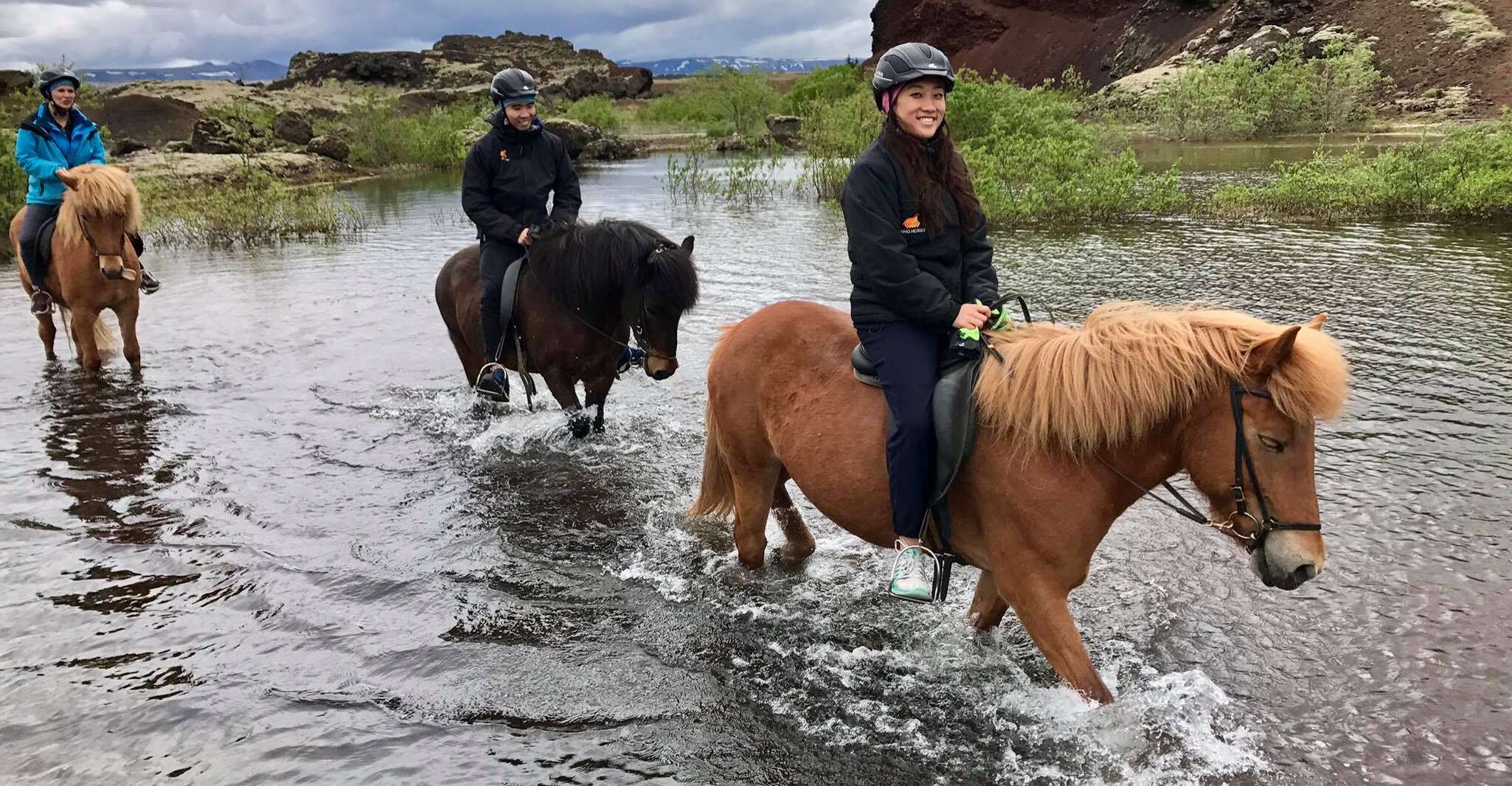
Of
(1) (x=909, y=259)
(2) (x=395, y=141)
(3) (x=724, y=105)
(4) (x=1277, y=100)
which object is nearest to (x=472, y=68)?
(3) (x=724, y=105)

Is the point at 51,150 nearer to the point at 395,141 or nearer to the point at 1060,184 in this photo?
the point at 1060,184

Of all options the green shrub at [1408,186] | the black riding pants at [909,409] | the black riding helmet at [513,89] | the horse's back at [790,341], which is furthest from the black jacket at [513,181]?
the green shrub at [1408,186]

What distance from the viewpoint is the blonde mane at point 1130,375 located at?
2998mm

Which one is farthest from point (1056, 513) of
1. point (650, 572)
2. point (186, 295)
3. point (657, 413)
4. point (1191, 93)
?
point (1191, 93)

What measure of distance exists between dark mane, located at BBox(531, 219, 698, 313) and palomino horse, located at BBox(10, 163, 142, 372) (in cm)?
457

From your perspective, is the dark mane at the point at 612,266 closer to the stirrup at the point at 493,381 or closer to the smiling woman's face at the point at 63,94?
the stirrup at the point at 493,381

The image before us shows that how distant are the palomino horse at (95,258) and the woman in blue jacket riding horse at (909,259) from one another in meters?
8.13

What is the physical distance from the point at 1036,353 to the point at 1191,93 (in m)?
37.7

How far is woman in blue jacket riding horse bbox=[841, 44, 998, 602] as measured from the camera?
372 centimetres

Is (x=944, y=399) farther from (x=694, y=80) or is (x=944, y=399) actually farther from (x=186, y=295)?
(x=694, y=80)

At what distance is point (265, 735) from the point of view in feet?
13.2

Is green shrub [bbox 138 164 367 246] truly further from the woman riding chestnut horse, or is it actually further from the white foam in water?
the woman riding chestnut horse

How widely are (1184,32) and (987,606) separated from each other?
202 feet

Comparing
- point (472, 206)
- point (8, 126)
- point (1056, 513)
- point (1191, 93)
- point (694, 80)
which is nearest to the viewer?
point (1056, 513)
